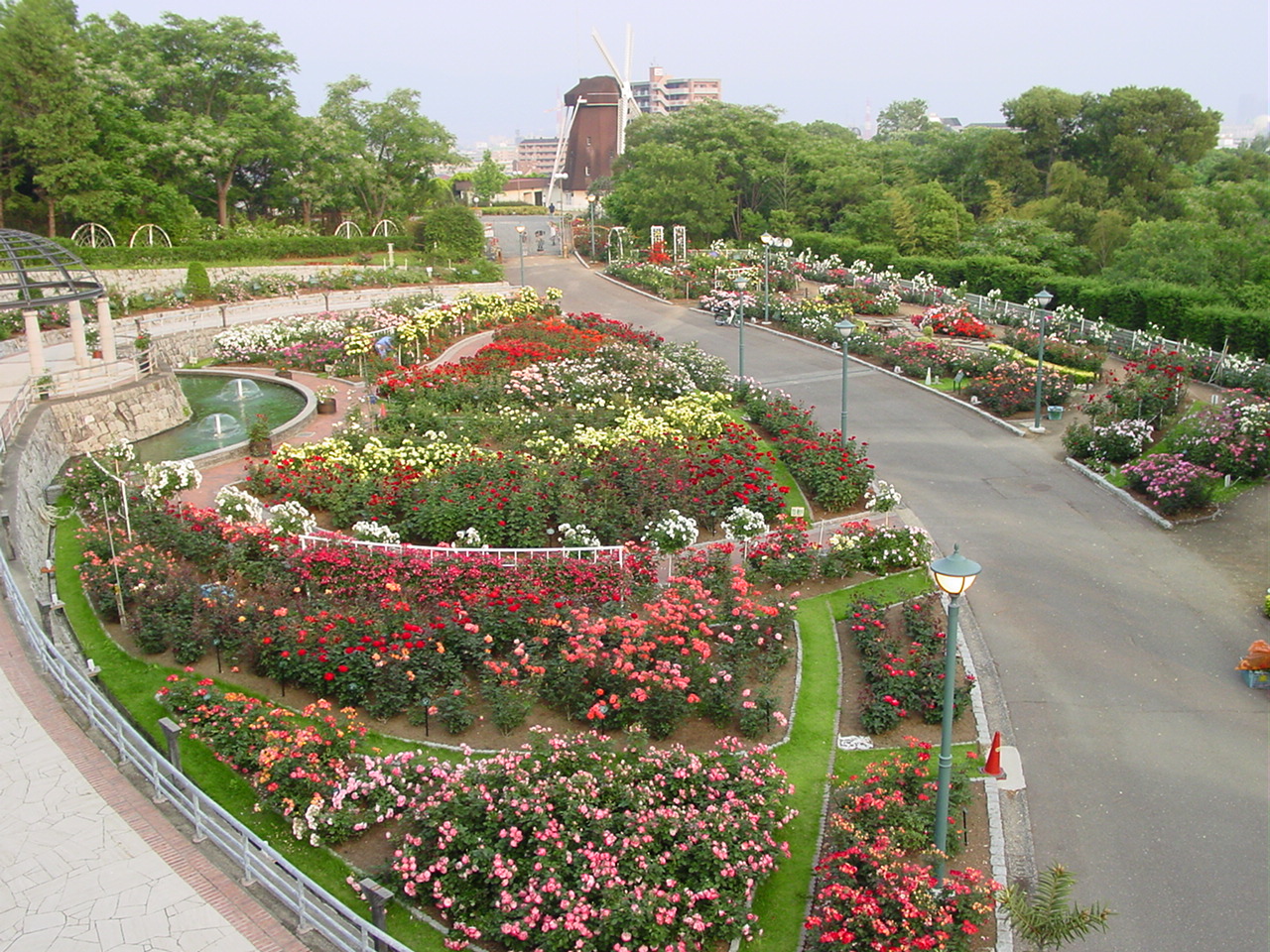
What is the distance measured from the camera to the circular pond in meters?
19.7

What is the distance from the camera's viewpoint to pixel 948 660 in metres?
7.52

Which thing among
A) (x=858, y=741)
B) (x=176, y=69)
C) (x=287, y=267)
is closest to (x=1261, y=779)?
(x=858, y=741)

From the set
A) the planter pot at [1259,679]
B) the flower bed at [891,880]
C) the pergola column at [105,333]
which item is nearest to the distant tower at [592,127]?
the pergola column at [105,333]

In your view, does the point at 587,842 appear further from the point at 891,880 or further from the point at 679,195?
the point at 679,195

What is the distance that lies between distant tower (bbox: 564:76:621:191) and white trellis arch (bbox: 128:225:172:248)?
65.0m

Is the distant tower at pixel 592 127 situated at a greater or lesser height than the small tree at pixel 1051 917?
greater

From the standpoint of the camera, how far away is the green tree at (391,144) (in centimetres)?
4741

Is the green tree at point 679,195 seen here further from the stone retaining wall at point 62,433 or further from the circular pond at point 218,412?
the stone retaining wall at point 62,433

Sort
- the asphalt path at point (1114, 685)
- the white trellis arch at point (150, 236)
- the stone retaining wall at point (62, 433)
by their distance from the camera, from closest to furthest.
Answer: the asphalt path at point (1114, 685), the stone retaining wall at point (62, 433), the white trellis arch at point (150, 236)

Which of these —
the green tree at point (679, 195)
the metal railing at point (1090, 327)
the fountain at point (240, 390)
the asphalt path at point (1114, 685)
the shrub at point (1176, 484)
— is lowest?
the asphalt path at point (1114, 685)

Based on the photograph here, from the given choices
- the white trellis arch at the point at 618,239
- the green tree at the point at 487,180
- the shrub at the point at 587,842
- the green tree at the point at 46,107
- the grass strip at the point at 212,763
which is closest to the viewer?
the shrub at the point at 587,842

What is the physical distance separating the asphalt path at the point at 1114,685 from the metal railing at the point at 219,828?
Result: 5.70 metres

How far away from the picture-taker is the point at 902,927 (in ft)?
23.9

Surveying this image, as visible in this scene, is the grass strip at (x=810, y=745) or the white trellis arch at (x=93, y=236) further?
the white trellis arch at (x=93, y=236)
